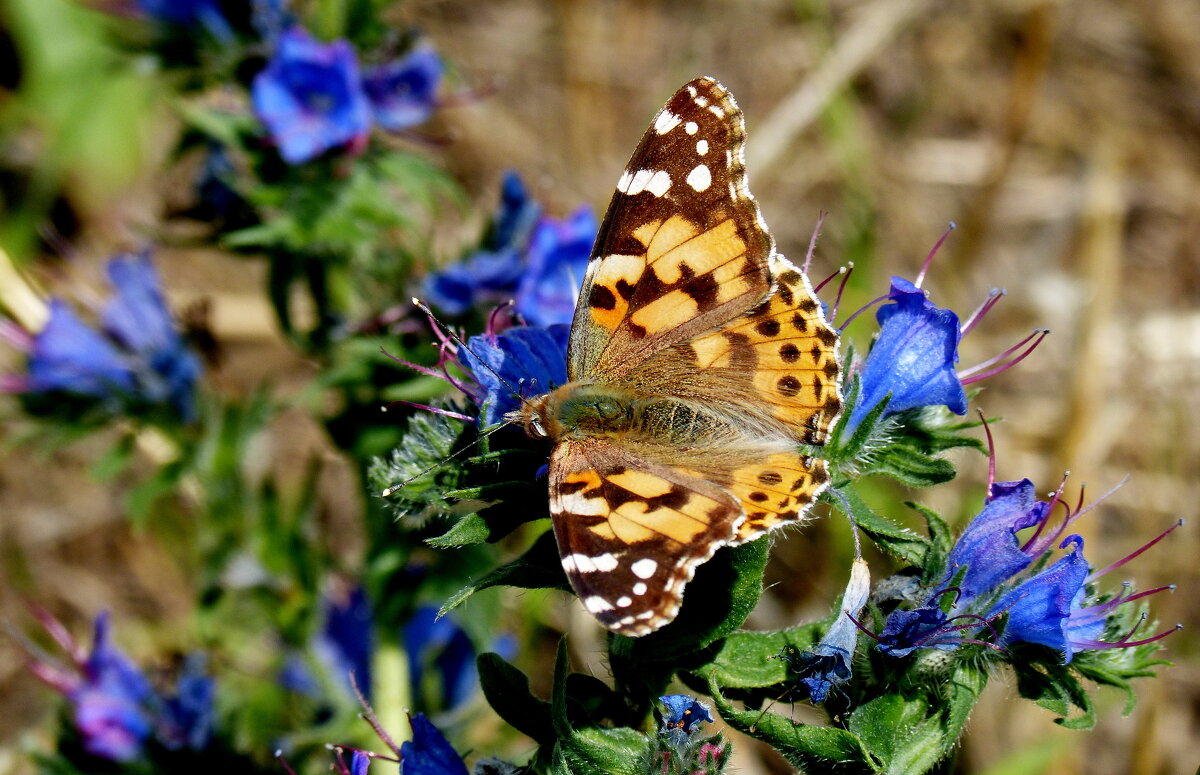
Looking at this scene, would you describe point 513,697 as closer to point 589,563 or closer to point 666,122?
point 589,563

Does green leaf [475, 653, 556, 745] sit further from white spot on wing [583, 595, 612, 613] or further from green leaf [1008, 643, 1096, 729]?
green leaf [1008, 643, 1096, 729]

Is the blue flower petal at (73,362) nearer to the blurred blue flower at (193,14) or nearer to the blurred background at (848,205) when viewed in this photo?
the blurred background at (848,205)

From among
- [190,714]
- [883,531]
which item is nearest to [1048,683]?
[883,531]

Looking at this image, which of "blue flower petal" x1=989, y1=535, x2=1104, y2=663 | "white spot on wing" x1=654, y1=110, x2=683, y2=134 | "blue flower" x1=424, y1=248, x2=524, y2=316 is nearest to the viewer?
"blue flower petal" x1=989, y1=535, x2=1104, y2=663

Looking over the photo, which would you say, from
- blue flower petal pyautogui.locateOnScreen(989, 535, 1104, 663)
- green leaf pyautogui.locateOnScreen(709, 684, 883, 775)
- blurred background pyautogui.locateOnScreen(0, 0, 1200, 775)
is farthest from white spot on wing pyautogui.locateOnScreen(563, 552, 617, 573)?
blurred background pyautogui.locateOnScreen(0, 0, 1200, 775)

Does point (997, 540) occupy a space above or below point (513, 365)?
below

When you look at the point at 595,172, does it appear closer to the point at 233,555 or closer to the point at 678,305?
the point at 233,555
